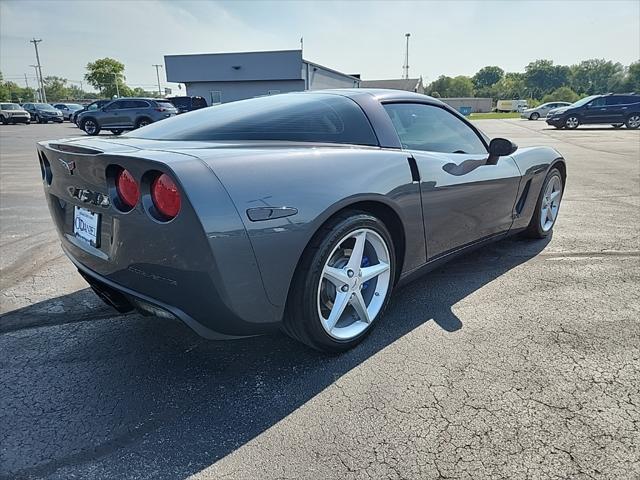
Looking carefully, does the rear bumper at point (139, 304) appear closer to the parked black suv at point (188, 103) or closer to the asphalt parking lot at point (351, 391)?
the asphalt parking lot at point (351, 391)

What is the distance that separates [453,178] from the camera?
2.84 m

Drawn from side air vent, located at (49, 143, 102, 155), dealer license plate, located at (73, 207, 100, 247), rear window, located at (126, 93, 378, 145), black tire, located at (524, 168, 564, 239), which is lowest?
black tire, located at (524, 168, 564, 239)

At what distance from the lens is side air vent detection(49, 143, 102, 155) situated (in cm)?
198

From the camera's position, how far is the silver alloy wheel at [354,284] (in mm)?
2266

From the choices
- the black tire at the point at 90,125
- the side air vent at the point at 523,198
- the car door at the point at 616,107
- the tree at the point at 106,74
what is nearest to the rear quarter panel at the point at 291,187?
the side air vent at the point at 523,198

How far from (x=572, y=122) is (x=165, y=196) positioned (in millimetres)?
25596

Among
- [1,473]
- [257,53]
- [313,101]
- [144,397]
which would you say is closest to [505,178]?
[313,101]

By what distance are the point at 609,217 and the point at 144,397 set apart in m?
5.33

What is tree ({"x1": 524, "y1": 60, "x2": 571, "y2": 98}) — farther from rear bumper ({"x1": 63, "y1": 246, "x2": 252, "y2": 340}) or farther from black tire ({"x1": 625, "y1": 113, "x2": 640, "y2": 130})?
rear bumper ({"x1": 63, "y1": 246, "x2": 252, "y2": 340})

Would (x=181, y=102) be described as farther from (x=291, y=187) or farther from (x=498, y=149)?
(x=291, y=187)

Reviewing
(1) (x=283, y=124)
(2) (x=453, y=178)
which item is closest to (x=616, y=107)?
(2) (x=453, y=178)

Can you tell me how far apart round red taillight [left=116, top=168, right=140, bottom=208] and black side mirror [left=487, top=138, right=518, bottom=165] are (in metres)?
2.54

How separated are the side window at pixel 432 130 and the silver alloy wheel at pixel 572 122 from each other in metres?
23.0

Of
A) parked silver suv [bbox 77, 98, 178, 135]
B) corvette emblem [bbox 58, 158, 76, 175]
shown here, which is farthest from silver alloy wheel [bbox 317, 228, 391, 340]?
parked silver suv [bbox 77, 98, 178, 135]
